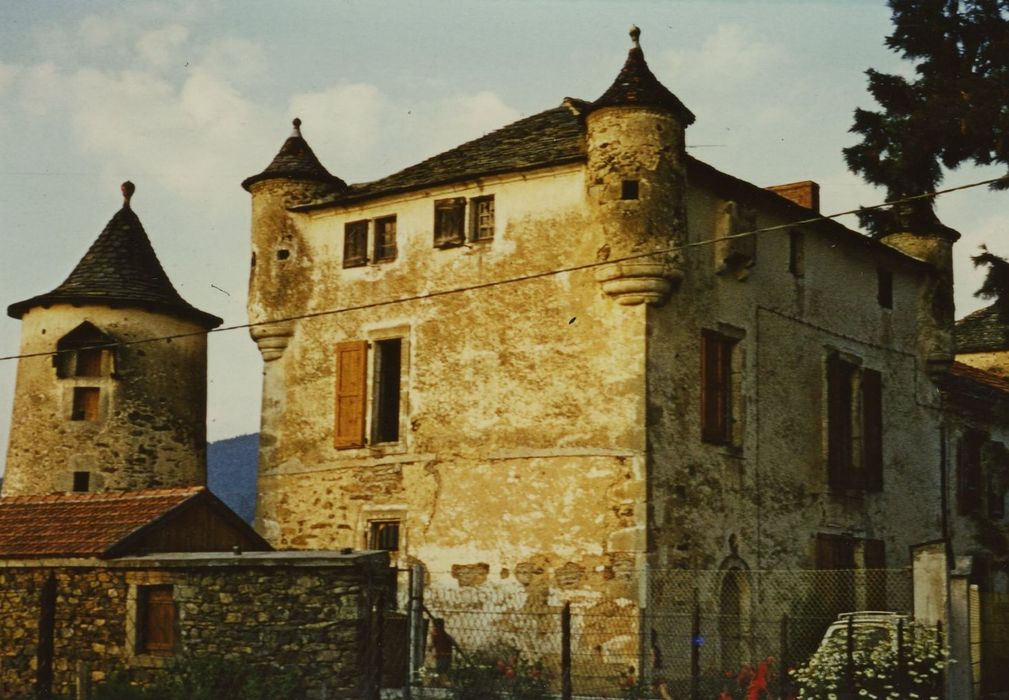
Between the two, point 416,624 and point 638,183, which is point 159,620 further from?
point 638,183

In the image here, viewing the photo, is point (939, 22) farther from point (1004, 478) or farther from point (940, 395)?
point (1004, 478)

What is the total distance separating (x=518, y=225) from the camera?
22734mm

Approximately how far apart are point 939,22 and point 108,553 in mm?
20731

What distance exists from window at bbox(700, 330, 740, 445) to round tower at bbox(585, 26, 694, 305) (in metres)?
1.76

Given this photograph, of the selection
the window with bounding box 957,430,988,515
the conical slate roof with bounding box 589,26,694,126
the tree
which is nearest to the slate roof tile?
the window with bounding box 957,430,988,515

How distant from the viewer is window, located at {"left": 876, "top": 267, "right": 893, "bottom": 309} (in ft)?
91.2

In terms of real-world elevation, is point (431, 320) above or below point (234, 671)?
above

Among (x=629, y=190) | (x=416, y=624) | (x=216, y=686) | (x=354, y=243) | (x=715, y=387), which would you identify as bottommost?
(x=216, y=686)

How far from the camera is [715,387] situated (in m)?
22.8

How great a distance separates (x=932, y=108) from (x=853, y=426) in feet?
22.4

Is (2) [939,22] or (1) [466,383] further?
(2) [939,22]

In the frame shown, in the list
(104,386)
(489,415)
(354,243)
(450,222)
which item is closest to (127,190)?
(104,386)

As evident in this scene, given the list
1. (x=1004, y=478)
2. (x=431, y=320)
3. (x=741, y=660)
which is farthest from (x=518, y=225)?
(x=1004, y=478)

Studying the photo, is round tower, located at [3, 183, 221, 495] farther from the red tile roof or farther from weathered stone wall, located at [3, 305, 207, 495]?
the red tile roof
